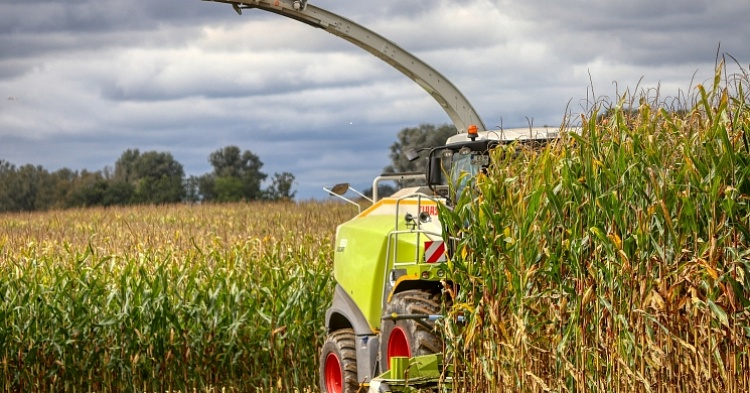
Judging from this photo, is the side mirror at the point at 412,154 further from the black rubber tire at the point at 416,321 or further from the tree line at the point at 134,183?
the tree line at the point at 134,183

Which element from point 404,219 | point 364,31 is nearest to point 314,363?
point 404,219

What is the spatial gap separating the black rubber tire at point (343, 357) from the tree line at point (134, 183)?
3795 centimetres

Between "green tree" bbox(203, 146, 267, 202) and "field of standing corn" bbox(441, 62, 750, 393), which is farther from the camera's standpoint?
"green tree" bbox(203, 146, 267, 202)

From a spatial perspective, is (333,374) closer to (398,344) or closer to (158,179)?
(398,344)

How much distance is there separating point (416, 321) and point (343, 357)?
4.75 feet

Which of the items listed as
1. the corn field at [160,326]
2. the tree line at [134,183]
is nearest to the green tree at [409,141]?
the tree line at [134,183]

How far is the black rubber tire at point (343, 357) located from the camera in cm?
806

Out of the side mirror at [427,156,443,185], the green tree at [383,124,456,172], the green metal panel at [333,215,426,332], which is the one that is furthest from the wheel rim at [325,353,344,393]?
the green tree at [383,124,456,172]

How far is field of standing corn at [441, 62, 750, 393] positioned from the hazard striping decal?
12.4 inches

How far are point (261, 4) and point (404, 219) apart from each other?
6.61 metres

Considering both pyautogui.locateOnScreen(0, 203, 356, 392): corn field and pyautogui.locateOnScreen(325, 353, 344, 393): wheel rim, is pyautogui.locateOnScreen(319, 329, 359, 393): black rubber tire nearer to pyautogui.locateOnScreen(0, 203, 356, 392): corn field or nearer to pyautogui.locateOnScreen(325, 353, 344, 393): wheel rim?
pyautogui.locateOnScreen(325, 353, 344, 393): wheel rim

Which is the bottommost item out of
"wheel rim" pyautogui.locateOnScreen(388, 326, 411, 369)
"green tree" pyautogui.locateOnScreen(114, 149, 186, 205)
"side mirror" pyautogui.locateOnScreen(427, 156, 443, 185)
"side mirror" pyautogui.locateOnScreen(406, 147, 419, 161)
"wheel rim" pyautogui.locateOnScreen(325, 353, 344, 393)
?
"wheel rim" pyautogui.locateOnScreen(325, 353, 344, 393)

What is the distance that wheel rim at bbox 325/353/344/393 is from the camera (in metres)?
8.52

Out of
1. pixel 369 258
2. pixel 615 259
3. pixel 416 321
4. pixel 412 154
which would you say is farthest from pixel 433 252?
pixel 615 259
